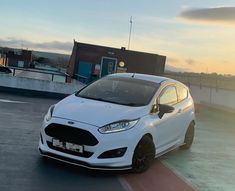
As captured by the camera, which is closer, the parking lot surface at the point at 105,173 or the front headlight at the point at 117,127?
the parking lot surface at the point at 105,173

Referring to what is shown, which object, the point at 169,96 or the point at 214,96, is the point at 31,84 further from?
the point at 169,96

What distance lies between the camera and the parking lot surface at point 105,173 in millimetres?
7035

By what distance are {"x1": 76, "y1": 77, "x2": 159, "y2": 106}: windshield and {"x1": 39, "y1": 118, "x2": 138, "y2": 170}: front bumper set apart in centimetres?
93

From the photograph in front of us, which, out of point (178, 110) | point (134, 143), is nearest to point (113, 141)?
point (134, 143)

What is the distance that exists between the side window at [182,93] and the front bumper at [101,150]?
2.69 m

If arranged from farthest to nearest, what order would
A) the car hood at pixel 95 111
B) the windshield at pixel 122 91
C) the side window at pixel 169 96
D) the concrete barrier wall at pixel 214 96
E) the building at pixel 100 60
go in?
1. the building at pixel 100 60
2. the concrete barrier wall at pixel 214 96
3. the side window at pixel 169 96
4. the windshield at pixel 122 91
5. the car hood at pixel 95 111

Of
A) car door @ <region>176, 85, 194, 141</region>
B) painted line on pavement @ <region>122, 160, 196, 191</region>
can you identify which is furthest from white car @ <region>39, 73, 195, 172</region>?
car door @ <region>176, 85, 194, 141</region>

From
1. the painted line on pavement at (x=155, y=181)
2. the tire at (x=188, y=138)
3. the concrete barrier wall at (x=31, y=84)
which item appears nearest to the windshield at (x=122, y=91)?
the painted line on pavement at (x=155, y=181)

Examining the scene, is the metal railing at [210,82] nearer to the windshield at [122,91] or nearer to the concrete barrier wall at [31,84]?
the concrete barrier wall at [31,84]

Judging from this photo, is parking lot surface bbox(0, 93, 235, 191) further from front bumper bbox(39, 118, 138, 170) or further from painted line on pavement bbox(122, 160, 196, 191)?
front bumper bbox(39, 118, 138, 170)

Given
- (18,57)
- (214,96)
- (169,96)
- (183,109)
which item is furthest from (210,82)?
(18,57)

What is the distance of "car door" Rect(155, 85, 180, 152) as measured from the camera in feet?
28.9

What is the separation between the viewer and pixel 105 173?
787cm

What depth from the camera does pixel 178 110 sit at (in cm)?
974
